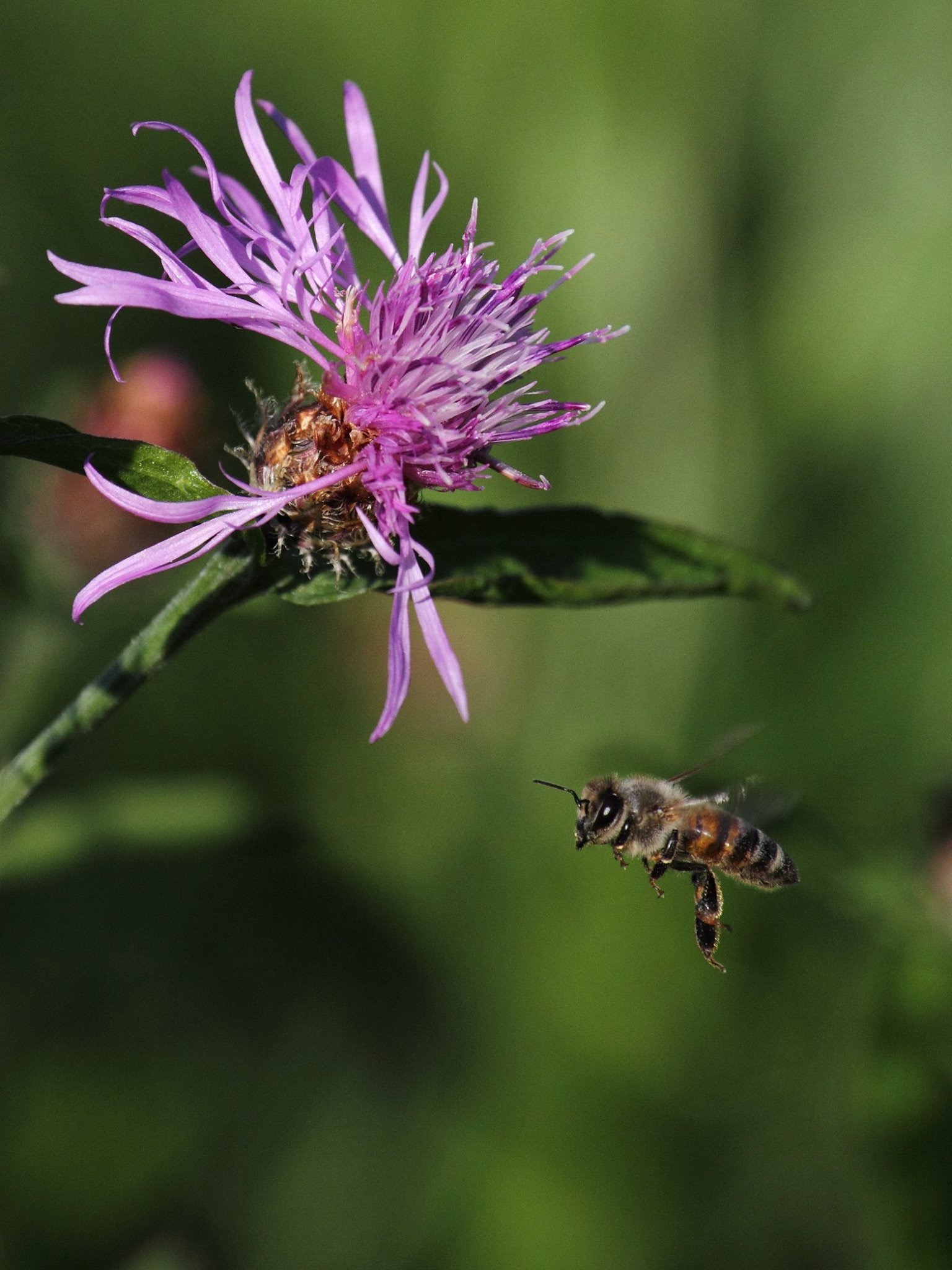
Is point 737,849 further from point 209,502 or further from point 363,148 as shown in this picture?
point 363,148

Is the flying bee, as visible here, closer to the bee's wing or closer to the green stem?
the bee's wing

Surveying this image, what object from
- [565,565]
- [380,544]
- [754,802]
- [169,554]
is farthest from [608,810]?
[169,554]

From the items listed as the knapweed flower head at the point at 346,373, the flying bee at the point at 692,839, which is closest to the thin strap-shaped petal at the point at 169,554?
the knapweed flower head at the point at 346,373

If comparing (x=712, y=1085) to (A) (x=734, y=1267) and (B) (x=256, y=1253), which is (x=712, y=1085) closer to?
(A) (x=734, y=1267)

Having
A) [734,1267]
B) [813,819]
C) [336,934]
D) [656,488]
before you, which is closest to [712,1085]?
[734,1267]

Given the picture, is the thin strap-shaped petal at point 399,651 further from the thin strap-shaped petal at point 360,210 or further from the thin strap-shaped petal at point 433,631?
the thin strap-shaped petal at point 360,210

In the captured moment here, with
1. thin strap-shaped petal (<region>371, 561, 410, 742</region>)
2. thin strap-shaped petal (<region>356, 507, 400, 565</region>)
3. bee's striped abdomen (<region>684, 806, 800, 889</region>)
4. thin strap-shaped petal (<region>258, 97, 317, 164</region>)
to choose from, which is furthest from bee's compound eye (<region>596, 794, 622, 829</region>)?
thin strap-shaped petal (<region>258, 97, 317, 164</region>)
